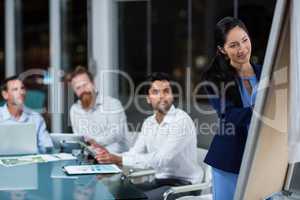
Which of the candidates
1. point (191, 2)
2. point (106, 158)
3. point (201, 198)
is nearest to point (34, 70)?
point (191, 2)

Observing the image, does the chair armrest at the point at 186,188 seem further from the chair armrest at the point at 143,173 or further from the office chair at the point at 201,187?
the chair armrest at the point at 143,173

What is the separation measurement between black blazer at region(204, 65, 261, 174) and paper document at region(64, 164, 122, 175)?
582mm

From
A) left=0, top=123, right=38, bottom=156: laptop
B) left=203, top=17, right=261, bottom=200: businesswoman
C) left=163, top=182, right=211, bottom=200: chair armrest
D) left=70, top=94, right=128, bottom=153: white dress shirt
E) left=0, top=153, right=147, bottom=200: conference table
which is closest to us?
left=0, top=153, right=147, bottom=200: conference table

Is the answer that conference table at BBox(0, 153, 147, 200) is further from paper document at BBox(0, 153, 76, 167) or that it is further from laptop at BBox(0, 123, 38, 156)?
laptop at BBox(0, 123, 38, 156)

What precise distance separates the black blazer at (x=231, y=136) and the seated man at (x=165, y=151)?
2.17 ft

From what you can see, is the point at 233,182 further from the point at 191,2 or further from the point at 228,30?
the point at 191,2

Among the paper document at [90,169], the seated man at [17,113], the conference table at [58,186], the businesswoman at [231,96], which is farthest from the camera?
the seated man at [17,113]

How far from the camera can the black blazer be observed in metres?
2.13

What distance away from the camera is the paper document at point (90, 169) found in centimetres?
244

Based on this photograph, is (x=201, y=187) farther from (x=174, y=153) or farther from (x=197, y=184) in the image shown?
(x=174, y=153)

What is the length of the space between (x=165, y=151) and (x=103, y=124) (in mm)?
936

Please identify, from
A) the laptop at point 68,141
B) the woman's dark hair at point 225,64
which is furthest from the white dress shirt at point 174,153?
the woman's dark hair at point 225,64

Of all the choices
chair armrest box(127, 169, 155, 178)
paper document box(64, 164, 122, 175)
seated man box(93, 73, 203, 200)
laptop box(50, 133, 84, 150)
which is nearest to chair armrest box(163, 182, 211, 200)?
seated man box(93, 73, 203, 200)

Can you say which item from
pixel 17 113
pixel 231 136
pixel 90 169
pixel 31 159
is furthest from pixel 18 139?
pixel 231 136
